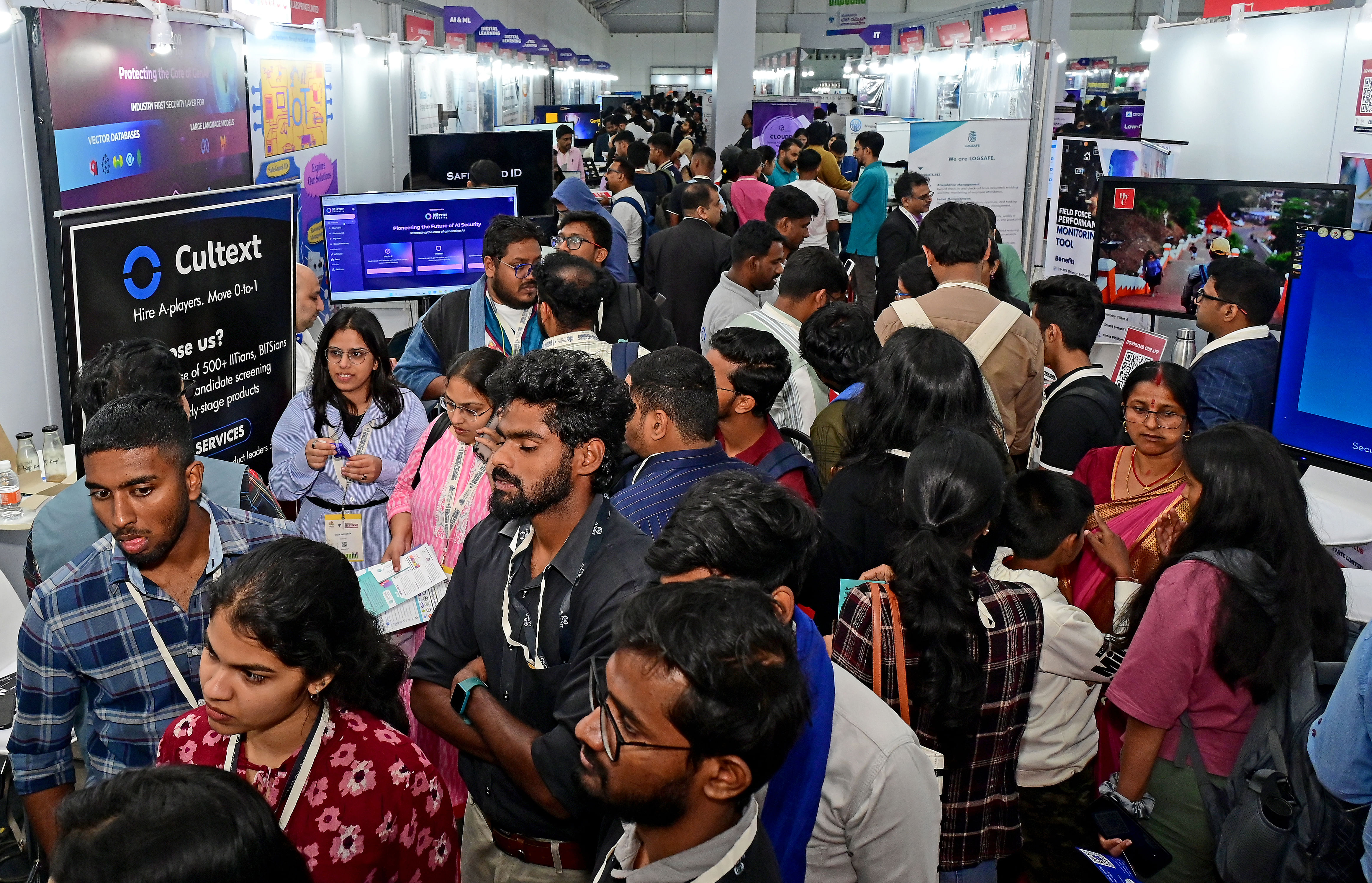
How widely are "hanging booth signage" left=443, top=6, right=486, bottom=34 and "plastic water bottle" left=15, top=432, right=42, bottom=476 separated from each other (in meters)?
10.9

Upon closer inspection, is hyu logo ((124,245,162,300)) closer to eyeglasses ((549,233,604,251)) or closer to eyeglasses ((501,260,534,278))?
eyeglasses ((501,260,534,278))

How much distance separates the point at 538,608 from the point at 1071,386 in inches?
93.0

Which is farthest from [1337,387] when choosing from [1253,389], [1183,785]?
[1183,785]

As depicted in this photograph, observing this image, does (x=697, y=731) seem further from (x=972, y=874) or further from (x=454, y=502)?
(x=454, y=502)

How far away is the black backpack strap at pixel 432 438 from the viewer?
3.06m

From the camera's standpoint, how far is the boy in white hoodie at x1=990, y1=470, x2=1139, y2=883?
2.25 meters

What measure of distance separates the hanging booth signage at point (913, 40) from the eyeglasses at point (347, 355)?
1114cm

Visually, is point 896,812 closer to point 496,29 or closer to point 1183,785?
point 1183,785

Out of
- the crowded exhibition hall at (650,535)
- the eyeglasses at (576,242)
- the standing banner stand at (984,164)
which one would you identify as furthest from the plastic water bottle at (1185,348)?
the eyeglasses at (576,242)

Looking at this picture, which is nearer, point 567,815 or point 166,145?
point 567,815

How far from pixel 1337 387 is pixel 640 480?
2.19 metres

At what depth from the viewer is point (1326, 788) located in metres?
1.97

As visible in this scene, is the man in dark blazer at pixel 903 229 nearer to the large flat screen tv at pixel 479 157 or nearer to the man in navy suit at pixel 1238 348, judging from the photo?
the large flat screen tv at pixel 479 157

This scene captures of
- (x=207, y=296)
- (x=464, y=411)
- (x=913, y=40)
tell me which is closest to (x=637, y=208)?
(x=207, y=296)
